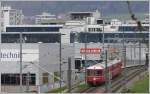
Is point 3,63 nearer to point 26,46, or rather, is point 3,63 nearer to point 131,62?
point 26,46

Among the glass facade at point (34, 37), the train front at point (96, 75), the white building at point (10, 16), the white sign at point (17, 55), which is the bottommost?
the train front at point (96, 75)

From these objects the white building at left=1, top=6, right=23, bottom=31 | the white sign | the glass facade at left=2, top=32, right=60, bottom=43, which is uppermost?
the white building at left=1, top=6, right=23, bottom=31

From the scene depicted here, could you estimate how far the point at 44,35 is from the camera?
34.5 metres

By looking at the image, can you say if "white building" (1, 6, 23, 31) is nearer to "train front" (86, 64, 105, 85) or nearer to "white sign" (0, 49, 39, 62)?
"white sign" (0, 49, 39, 62)

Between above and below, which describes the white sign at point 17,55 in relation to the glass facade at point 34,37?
below

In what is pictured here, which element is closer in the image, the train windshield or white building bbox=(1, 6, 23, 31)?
the train windshield

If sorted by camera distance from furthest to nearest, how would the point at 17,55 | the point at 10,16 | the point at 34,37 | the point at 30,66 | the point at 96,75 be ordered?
the point at 10,16 → the point at 34,37 → the point at 17,55 → the point at 30,66 → the point at 96,75

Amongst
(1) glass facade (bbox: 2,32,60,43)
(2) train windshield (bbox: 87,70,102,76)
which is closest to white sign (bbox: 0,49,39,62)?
(2) train windshield (bbox: 87,70,102,76)

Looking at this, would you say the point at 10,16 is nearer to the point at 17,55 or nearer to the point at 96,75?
the point at 17,55

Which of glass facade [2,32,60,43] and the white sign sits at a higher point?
glass facade [2,32,60,43]

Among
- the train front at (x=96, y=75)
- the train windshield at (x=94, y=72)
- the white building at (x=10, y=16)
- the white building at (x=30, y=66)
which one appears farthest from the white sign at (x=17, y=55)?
the white building at (x=10, y=16)

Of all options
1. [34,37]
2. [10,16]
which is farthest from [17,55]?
[10,16]

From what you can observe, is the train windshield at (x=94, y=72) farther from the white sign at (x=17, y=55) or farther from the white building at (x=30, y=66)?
the white sign at (x=17, y=55)

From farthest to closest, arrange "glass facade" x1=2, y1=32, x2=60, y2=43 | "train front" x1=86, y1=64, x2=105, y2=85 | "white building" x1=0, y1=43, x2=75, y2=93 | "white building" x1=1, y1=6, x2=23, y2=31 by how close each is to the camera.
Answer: "white building" x1=1, y1=6, x2=23, y2=31 < "glass facade" x1=2, y1=32, x2=60, y2=43 < "white building" x1=0, y1=43, x2=75, y2=93 < "train front" x1=86, y1=64, x2=105, y2=85
